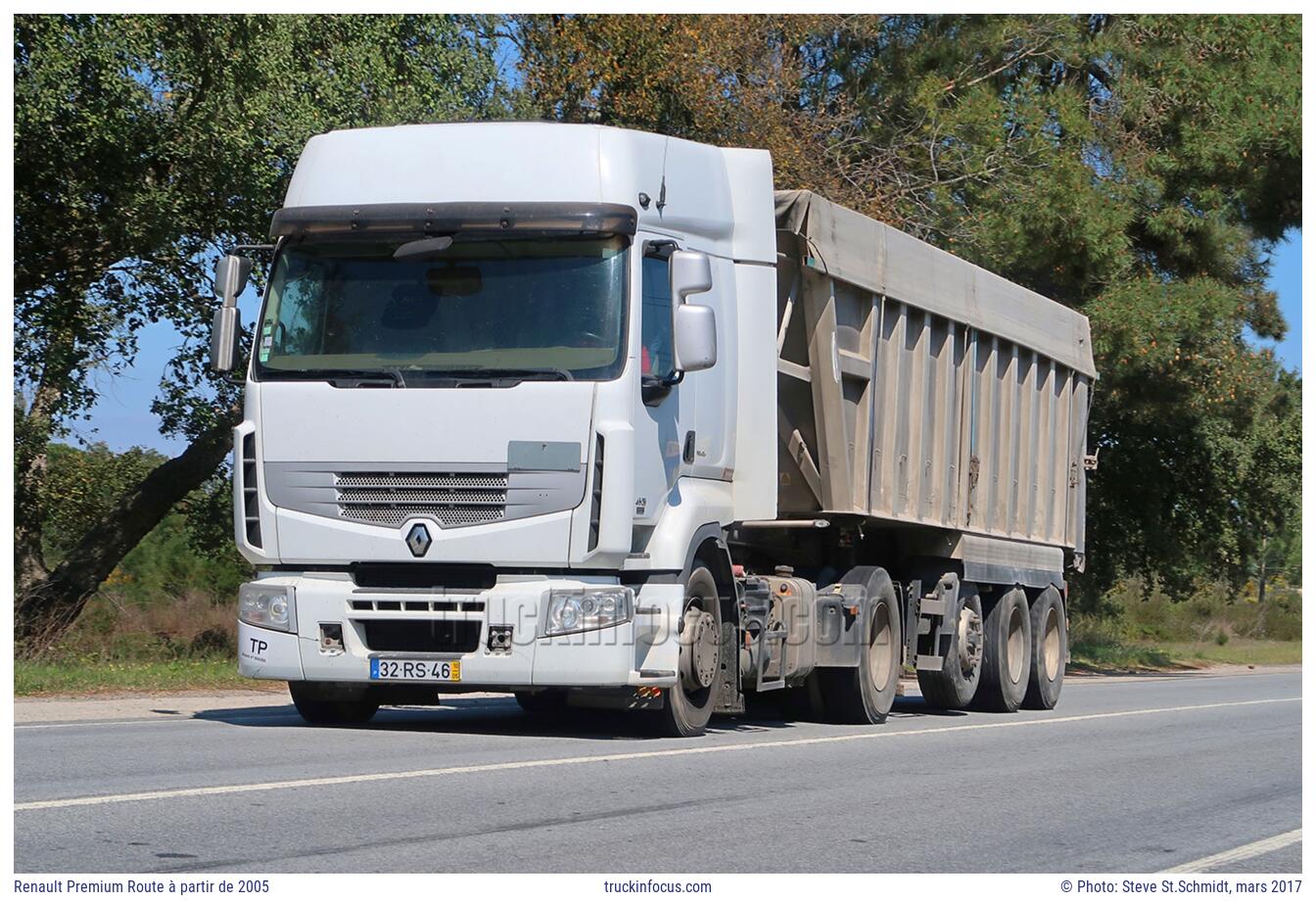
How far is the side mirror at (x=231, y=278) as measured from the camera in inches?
462

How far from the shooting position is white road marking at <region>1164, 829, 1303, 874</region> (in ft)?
23.8

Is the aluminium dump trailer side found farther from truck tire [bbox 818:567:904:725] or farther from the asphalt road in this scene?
the asphalt road

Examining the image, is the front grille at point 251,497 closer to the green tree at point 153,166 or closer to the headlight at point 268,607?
the headlight at point 268,607

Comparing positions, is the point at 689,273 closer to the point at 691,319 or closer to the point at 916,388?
the point at 691,319

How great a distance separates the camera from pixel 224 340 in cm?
1160

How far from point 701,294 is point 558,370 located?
4.77ft

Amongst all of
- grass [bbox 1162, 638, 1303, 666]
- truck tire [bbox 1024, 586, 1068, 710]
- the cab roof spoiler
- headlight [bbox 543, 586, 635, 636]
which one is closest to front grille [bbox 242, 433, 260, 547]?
the cab roof spoiler

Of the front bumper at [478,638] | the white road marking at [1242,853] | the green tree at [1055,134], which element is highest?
the green tree at [1055,134]

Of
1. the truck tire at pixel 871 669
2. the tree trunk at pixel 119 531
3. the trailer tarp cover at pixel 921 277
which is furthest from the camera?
the tree trunk at pixel 119 531

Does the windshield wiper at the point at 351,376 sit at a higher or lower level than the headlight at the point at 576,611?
higher

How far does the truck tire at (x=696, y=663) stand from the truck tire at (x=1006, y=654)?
571cm

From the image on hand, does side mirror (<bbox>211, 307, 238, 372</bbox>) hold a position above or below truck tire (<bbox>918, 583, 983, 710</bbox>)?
above

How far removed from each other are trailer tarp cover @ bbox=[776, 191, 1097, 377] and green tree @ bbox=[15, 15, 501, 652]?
25.4ft

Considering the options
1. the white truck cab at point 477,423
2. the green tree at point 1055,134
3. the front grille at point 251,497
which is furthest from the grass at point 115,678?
the green tree at point 1055,134
